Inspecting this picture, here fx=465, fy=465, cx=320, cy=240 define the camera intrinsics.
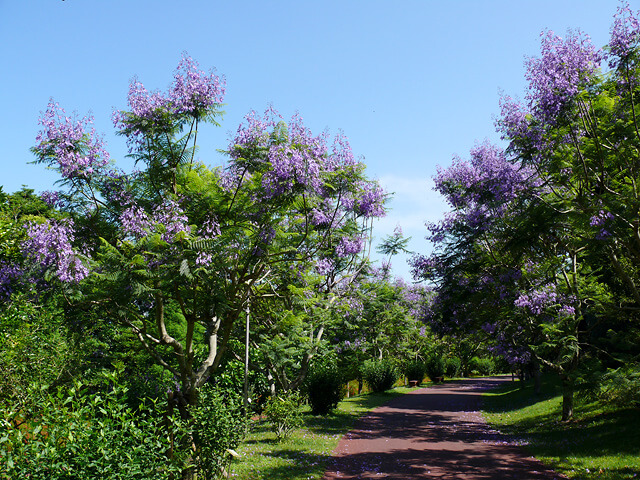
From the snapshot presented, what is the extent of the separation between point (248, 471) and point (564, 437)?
9.64 meters

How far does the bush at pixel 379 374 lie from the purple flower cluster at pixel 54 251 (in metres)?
26.1

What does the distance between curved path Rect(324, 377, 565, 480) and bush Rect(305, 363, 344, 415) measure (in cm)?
167

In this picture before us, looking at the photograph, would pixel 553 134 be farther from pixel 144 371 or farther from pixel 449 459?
pixel 144 371

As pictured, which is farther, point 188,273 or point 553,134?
point 553,134

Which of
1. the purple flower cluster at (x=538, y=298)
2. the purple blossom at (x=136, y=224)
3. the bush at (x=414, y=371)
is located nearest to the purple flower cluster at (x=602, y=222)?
the purple flower cluster at (x=538, y=298)

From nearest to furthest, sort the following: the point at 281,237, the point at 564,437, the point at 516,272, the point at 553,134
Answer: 1. the point at 281,237
2. the point at 553,134
3. the point at 564,437
4. the point at 516,272

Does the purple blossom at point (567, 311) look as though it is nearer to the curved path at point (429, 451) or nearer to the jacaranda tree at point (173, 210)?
the curved path at point (429, 451)

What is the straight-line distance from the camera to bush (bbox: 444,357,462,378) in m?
54.7

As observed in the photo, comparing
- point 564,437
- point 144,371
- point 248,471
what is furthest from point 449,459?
point 144,371

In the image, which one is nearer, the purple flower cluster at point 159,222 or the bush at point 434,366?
the purple flower cluster at point 159,222

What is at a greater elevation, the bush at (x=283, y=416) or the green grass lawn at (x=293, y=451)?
the bush at (x=283, y=416)

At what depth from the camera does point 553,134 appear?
1048cm

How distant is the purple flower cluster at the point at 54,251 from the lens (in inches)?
327

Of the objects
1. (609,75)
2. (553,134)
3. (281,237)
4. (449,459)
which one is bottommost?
(449,459)
